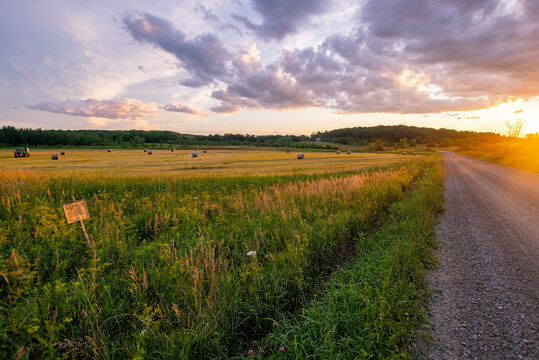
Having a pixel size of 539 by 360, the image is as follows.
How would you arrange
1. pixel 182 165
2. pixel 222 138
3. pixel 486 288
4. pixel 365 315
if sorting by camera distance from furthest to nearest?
pixel 222 138, pixel 182 165, pixel 486 288, pixel 365 315

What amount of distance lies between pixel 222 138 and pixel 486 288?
5132 inches

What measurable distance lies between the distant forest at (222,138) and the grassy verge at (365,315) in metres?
96.2

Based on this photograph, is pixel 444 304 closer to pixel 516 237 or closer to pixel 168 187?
pixel 516 237

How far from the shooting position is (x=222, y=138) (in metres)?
129

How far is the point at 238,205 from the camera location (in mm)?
8406

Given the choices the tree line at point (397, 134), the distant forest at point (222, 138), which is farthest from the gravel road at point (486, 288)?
the tree line at point (397, 134)

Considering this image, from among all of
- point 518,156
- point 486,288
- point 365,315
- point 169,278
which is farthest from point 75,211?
point 518,156

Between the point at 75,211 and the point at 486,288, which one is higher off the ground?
the point at 75,211

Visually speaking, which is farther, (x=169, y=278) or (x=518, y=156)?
(x=518, y=156)

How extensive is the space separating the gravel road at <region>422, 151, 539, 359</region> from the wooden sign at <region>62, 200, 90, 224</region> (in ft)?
20.5

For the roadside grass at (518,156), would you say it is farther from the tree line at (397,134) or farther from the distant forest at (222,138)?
the tree line at (397,134)

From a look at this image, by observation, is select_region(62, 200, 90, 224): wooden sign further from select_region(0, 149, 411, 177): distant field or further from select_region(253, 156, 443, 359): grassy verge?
select_region(0, 149, 411, 177): distant field

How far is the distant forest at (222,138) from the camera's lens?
87750 millimetres

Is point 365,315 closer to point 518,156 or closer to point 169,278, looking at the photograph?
point 169,278
